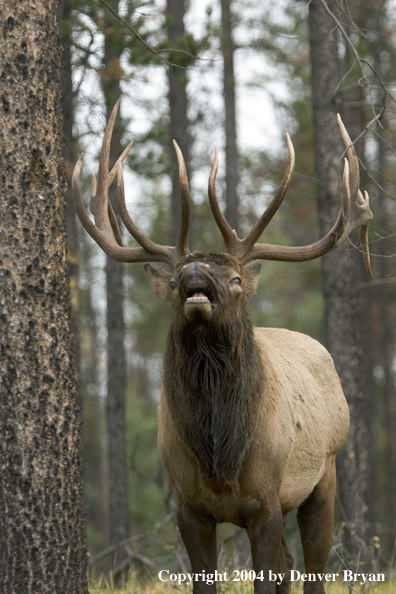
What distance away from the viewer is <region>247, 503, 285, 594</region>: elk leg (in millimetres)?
4570

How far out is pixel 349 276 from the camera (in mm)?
8469

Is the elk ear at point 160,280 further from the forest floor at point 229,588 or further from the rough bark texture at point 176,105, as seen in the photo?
the rough bark texture at point 176,105

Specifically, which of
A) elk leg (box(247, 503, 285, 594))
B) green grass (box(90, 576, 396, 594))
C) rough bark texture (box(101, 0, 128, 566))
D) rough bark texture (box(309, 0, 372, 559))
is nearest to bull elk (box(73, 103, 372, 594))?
elk leg (box(247, 503, 285, 594))

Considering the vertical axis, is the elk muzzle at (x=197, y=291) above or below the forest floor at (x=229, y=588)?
above

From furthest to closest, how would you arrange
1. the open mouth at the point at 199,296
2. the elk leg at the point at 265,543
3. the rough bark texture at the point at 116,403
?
the rough bark texture at the point at 116,403, the elk leg at the point at 265,543, the open mouth at the point at 199,296

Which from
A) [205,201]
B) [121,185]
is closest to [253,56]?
[205,201]

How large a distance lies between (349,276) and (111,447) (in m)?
4.61

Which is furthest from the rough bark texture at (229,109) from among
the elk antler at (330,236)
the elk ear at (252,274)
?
the elk ear at (252,274)

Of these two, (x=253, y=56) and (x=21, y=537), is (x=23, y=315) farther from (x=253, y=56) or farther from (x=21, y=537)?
(x=253, y=56)

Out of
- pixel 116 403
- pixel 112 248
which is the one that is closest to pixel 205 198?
pixel 116 403

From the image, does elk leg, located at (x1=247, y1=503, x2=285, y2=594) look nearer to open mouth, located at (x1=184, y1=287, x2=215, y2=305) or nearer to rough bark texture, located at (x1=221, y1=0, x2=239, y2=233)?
open mouth, located at (x1=184, y1=287, x2=215, y2=305)

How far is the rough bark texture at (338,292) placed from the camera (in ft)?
27.5

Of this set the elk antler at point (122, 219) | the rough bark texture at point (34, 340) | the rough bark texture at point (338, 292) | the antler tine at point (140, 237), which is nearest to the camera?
the rough bark texture at point (34, 340)

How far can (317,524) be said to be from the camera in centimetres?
568
